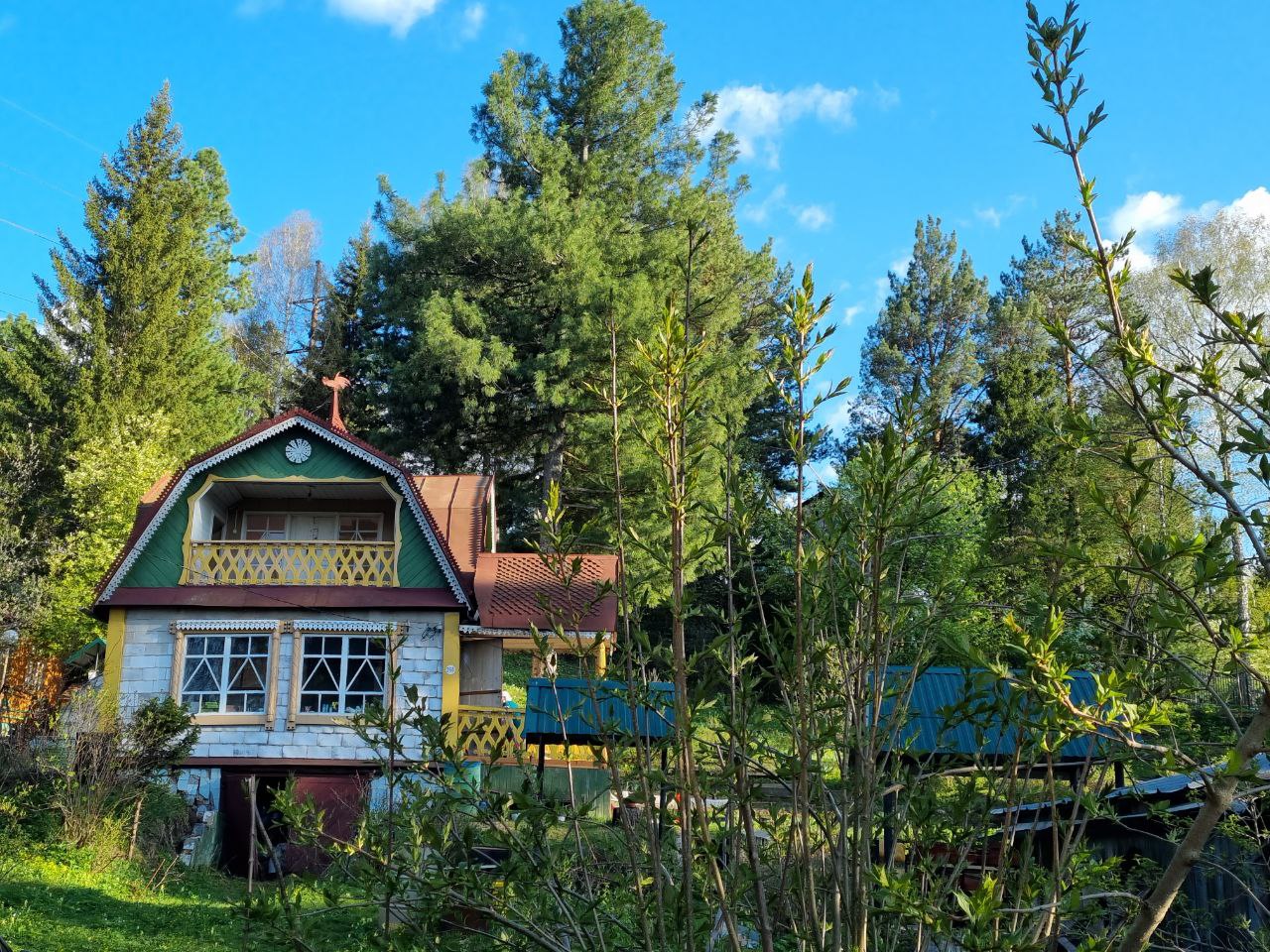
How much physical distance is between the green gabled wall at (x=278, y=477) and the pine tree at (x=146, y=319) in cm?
912

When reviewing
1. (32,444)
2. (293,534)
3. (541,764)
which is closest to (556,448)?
(293,534)

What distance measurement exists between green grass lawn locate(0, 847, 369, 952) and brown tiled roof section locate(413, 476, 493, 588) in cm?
615

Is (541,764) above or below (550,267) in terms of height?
below

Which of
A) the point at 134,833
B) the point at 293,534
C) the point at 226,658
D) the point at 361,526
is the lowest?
the point at 134,833

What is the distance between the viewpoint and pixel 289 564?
1677cm

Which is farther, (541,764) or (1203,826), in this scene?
(541,764)

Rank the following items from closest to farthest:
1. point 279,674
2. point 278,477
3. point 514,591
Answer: point 279,674
point 278,477
point 514,591

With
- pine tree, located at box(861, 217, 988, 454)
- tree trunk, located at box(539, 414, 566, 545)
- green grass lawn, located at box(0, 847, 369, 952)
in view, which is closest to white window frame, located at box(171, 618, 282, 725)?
green grass lawn, located at box(0, 847, 369, 952)

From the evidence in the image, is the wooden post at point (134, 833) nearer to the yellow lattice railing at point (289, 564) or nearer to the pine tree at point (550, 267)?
the yellow lattice railing at point (289, 564)

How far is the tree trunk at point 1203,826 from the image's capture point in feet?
5.42

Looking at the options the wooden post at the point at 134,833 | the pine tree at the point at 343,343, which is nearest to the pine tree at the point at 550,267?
the pine tree at the point at 343,343

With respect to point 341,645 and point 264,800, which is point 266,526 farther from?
point 264,800

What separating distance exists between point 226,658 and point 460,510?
14.7 feet

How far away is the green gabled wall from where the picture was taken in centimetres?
1658
